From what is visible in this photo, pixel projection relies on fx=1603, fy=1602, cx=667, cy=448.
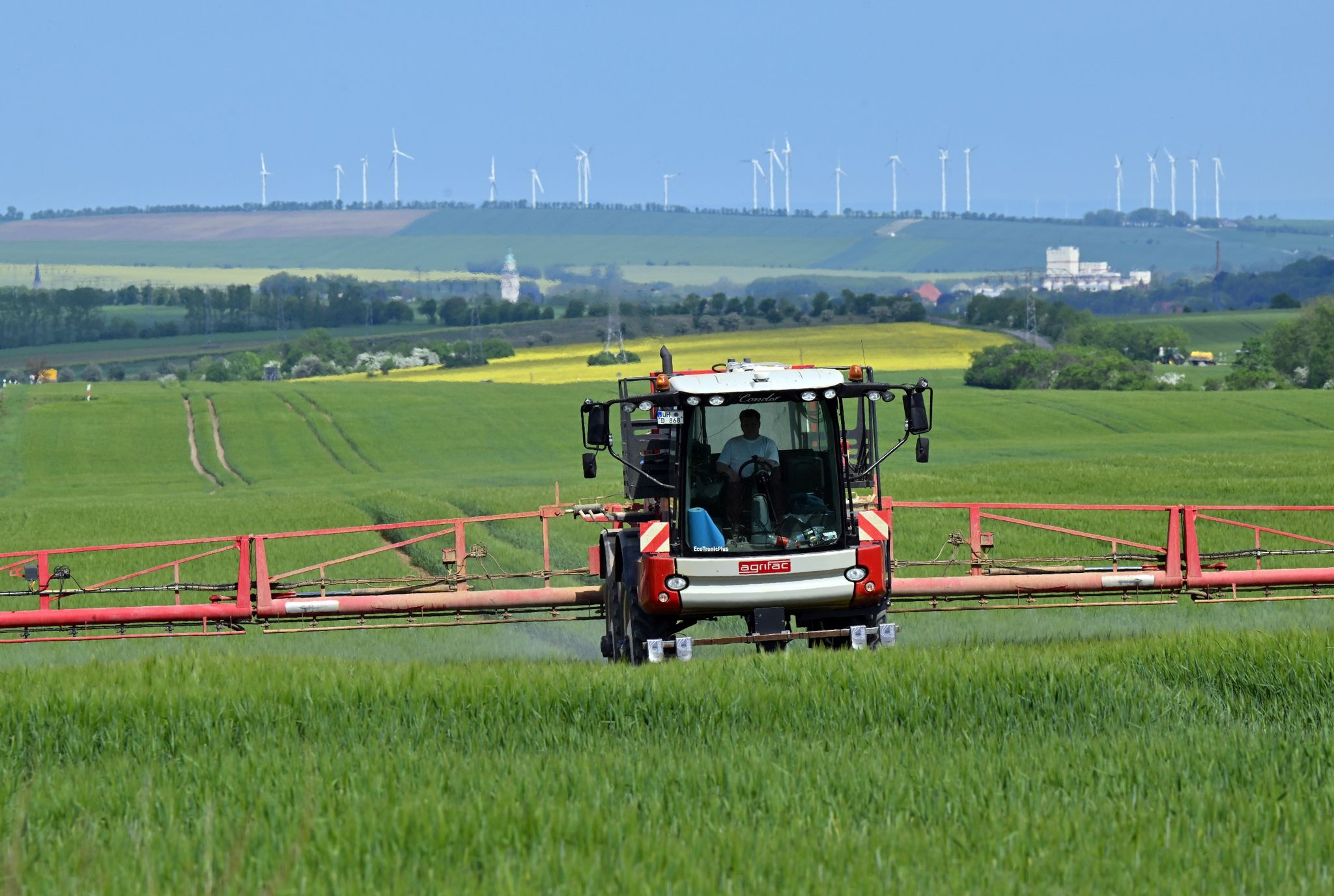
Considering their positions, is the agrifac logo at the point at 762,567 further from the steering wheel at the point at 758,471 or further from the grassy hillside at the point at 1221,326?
the grassy hillside at the point at 1221,326

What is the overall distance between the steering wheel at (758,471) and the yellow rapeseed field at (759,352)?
66.4 m

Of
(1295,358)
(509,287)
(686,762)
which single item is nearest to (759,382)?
(686,762)

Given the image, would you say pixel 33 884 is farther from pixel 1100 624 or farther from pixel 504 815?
pixel 1100 624

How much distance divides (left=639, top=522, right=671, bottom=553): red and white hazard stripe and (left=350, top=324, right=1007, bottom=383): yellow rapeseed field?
66455 mm

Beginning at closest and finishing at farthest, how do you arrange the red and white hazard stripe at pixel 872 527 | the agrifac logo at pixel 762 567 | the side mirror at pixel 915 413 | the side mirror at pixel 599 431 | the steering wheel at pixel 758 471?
the side mirror at pixel 599 431, the side mirror at pixel 915 413, the agrifac logo at pixel 762 567, the steering wheel at pixel 758 471, the red and white hazard stripe at pixel 872 527

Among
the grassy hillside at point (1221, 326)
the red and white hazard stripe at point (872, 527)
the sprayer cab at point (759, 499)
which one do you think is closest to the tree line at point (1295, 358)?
the grassy hillside at point (1221, 326)

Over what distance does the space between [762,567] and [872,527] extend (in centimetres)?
124

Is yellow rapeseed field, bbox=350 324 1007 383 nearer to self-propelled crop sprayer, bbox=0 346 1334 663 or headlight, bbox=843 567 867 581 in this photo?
self-propelled crop sprayer, bbox=0 346 1334 663

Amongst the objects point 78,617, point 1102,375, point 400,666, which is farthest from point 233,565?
point 1102,375

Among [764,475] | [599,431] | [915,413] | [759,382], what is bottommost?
[764,475]

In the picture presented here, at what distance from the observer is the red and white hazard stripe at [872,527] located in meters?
14.8

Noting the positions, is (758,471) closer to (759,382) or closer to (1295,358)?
(759,382)

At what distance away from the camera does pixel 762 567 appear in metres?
14.3

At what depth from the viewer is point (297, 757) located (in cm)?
984
